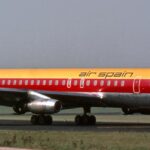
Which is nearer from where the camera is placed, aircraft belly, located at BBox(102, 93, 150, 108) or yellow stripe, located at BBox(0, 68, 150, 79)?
aircraft belly, located at BBox(102, 93, 150, 108)

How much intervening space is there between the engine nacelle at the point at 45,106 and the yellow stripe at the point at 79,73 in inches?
140

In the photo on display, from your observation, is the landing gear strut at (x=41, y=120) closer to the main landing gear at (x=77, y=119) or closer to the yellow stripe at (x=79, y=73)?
the main landing gear at (x=77, y=119)

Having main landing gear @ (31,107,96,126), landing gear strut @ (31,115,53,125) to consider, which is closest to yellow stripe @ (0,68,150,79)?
main landing gear @ (31,107,96,126)

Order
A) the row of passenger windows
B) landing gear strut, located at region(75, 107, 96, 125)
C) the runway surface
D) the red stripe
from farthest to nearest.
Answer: landing gear strut, located at region(75, 107, 96, 125) < the row of passenger windows < the red stripe < the runway surface

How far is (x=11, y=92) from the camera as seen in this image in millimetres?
41062

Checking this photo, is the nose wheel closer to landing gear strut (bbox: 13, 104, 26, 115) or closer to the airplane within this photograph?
the airplane

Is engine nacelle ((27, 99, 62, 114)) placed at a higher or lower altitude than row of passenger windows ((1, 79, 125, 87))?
lower

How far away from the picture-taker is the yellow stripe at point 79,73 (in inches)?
1638

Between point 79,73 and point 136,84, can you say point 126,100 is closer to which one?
point 136,84

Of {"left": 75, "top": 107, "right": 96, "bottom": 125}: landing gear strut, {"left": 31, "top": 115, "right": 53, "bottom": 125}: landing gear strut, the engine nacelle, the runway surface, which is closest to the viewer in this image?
the runway surface

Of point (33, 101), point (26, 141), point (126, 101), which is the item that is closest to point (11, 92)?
point (33, 101)

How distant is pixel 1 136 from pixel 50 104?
13.1 meters

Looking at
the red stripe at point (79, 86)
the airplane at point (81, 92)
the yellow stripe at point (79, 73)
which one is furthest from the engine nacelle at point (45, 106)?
the yellow stripe at point (79, 73)

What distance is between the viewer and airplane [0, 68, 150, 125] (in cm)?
4047
